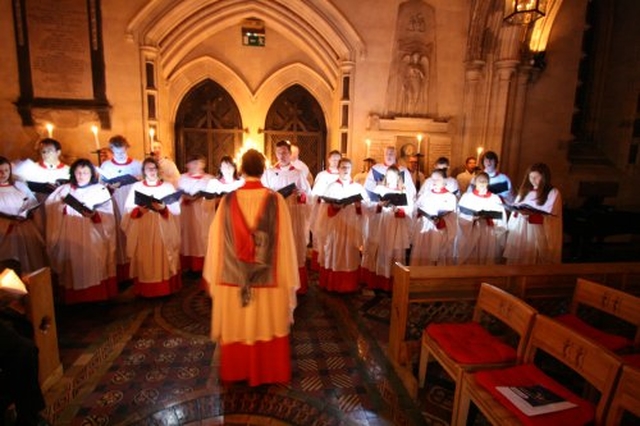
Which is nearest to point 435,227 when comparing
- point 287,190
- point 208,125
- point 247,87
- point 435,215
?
point 435,215

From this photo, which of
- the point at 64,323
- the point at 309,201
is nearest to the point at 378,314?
the point at 309,201

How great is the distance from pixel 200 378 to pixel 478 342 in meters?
2.46

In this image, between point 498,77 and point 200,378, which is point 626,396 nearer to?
point 200,378

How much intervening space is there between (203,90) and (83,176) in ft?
20.1

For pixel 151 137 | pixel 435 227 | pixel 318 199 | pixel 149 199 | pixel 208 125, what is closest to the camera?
pixel 149 199

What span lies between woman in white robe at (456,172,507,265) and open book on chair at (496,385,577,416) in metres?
3.21

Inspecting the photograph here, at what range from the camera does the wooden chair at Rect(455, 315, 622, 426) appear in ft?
6.36

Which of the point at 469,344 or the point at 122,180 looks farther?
the point at 122,180

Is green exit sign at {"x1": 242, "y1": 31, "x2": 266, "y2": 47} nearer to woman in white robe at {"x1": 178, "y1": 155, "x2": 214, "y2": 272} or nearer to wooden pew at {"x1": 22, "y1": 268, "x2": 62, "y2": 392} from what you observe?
woman in white robe at {"x1": 178, "y1": 155, "x2": 214, "y2": 272}

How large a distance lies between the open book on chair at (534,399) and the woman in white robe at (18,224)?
5191 millimetres

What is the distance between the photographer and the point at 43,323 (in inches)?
123

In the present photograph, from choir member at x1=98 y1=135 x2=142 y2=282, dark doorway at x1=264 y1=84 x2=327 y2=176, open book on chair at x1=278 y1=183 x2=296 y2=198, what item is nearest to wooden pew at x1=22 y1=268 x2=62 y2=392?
choir member at x1=98 y1=135 x2=142 y2=282

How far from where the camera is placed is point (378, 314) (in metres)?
4.70

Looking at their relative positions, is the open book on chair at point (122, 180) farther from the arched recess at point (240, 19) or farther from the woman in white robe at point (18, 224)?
the arched recess at point (240, 19)
